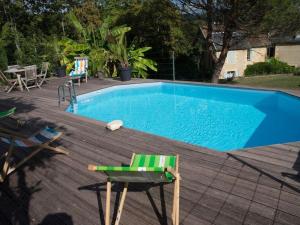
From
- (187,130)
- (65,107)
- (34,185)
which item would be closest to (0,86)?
(65,107)

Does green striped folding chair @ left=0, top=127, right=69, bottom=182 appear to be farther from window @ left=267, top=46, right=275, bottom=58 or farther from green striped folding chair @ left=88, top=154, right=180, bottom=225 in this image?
window @ left=267, top=46, right=275, bottom=58

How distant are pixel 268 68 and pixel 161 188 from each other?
2955cm

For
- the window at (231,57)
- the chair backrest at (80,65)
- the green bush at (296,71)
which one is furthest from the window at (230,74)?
the chair backrest at (80,65)

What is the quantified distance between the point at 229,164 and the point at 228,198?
38.1 inches

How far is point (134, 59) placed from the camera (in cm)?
1459

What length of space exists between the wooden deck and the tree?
28.4ft

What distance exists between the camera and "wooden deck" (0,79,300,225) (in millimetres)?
3363

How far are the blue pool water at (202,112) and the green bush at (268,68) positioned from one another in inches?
811

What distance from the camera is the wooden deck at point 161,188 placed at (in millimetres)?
3363

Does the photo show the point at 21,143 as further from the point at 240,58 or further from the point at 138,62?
the point at 240,58

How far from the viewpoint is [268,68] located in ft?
98.3

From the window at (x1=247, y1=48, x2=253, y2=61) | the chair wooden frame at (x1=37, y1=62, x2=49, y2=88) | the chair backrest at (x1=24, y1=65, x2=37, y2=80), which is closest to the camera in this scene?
the chair backrest at (x1=24, y1=65, x2=37, y2=80)

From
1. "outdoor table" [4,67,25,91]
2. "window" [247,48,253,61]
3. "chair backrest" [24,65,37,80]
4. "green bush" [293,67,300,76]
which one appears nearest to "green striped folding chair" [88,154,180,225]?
"outdoor table" [4,67,25,91]

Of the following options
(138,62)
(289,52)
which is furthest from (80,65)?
(289,52)
